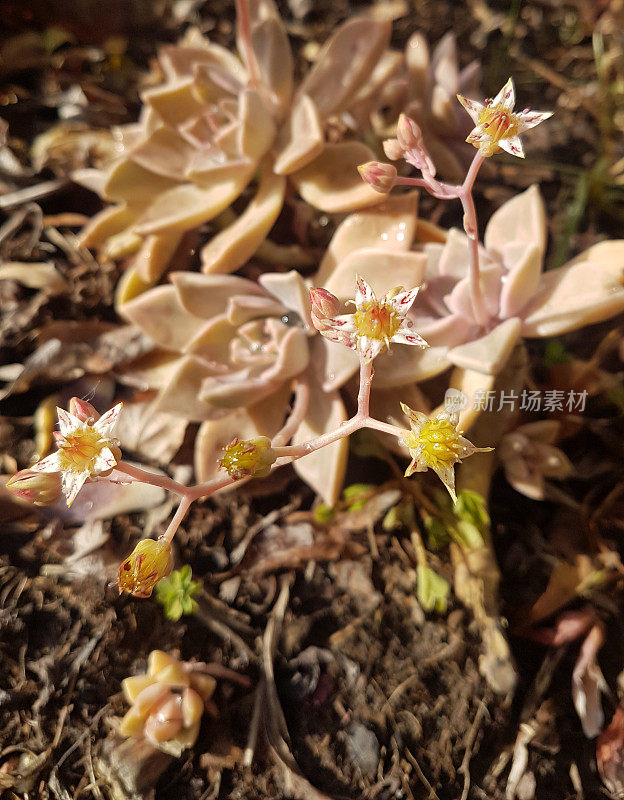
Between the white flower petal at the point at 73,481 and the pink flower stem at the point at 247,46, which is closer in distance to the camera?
the white flower petal at the point at 73,481

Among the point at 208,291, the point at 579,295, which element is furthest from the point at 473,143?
the point at 208,291

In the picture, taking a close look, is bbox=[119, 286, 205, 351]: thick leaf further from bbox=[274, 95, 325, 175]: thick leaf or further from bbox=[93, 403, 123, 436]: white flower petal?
bbox=[93, 403, 123, 436]: white flower petal

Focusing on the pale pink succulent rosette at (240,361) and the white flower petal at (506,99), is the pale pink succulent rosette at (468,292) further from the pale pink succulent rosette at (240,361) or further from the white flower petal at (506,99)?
the white flower petal at (506,99)

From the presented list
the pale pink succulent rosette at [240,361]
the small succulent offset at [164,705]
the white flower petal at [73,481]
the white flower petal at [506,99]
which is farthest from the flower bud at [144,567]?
the white flower petal at [506,99]

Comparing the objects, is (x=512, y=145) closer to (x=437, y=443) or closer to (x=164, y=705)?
(x=437, y=443)

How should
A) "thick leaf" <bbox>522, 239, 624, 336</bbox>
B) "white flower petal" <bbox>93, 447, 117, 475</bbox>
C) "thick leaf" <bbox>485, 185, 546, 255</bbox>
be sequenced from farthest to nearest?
"thick leaf" <bbox>485, 185, 546, 255</bbox>
"thick leaf" <bbox>522, 239, 624, 336</bbox>
"white flower petal" <bbox>93, 447, 117, 475</bbox>

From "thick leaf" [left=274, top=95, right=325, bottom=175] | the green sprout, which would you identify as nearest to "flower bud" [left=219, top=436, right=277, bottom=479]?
the green sprout
